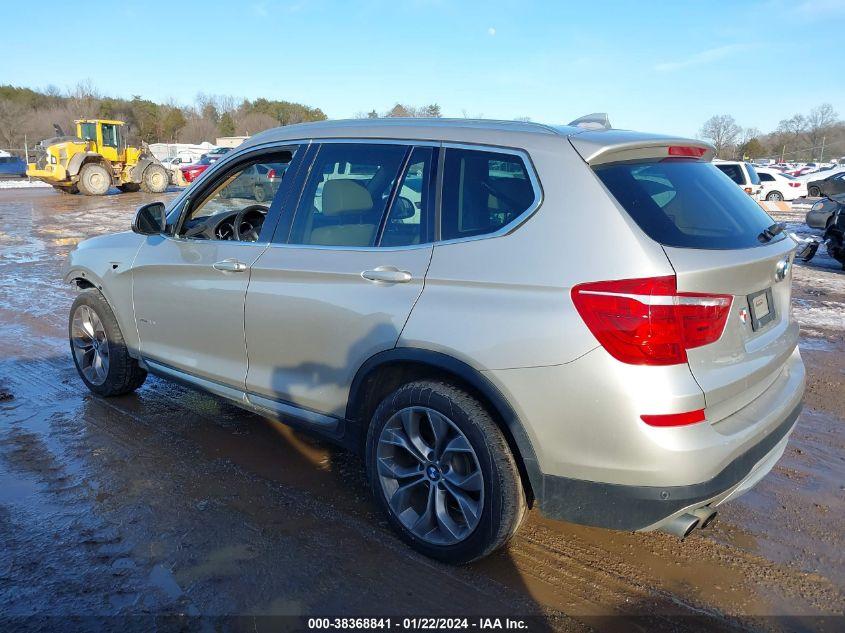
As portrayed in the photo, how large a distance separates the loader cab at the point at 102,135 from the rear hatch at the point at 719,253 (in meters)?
26.5

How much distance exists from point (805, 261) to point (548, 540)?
10.9 metres

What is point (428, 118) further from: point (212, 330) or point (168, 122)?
point (168, 122)

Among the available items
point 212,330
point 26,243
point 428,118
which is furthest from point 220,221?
point 26,243

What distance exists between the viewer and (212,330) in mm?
3764

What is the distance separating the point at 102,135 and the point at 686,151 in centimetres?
2678

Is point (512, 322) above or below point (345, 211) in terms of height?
below

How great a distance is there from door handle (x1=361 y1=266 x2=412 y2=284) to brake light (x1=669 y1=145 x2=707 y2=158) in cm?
130

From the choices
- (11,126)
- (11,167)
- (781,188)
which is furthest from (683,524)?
(11,126)

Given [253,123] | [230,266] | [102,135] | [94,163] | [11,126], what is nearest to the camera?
[230,266]

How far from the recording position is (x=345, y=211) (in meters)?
3.28

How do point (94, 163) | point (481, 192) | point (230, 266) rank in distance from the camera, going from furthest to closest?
point (94, 163) < point (230, 266) < point (481, 192)

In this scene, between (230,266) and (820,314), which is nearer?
(230,266)

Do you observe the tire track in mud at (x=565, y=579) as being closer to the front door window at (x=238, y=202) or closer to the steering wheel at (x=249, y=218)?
the front door window at (x=238, y=202)

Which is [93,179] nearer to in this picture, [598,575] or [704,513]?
[598,575]
